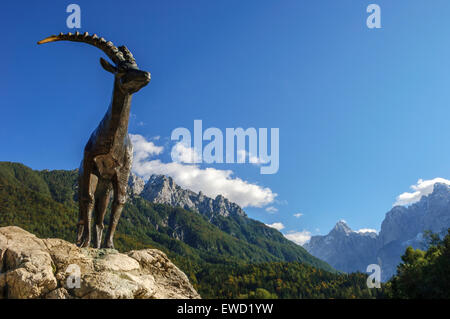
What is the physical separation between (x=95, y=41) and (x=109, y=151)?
2533mm

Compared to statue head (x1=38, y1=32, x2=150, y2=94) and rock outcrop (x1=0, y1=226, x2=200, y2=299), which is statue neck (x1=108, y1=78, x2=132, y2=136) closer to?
statue head (x1=38, y1=32, x2=150, y2=94)

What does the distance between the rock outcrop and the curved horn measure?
417cm

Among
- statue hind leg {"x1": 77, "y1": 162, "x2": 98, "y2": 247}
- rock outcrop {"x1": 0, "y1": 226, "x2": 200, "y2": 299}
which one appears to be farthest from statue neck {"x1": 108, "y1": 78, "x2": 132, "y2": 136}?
rock outcrop {"x1": 0, "y1": 226, "x2": 200, "y2": 299}

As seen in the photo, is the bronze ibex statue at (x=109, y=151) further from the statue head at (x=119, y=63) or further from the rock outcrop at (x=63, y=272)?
the rock outcrop at (x=63, y=272)

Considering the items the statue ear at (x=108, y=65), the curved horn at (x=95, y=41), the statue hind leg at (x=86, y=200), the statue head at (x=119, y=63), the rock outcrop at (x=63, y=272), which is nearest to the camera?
the rock outcrop at (x=63, y=272)

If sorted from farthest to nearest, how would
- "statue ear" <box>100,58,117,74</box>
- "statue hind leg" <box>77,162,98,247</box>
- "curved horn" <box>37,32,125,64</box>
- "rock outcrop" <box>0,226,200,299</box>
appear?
"statue hind leg" <box>77,162,98,247</box>
"statue ear" <box>100,58,117,74</box>
"curved horn" <box>37,32,125,64</box>
"rock outcrop" <box>0,226,200,299</box>

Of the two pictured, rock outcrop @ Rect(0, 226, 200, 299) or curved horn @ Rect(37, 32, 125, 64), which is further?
curved horn @ Rect(37, 32, 125, 64)

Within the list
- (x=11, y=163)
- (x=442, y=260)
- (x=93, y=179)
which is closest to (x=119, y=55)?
(x=93, y=179)

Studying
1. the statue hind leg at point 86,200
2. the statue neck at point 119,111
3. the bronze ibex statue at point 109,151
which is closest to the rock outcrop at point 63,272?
the statue hind leg at point 86,200

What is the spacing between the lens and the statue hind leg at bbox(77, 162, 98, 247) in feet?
27.8

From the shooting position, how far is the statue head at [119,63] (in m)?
7.37

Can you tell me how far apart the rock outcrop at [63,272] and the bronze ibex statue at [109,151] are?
154cm

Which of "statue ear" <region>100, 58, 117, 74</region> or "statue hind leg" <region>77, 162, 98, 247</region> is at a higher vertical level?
"statue ear" <region>100, 58, 117, 74</region>

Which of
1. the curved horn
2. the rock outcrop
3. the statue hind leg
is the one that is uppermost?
the curved horn
